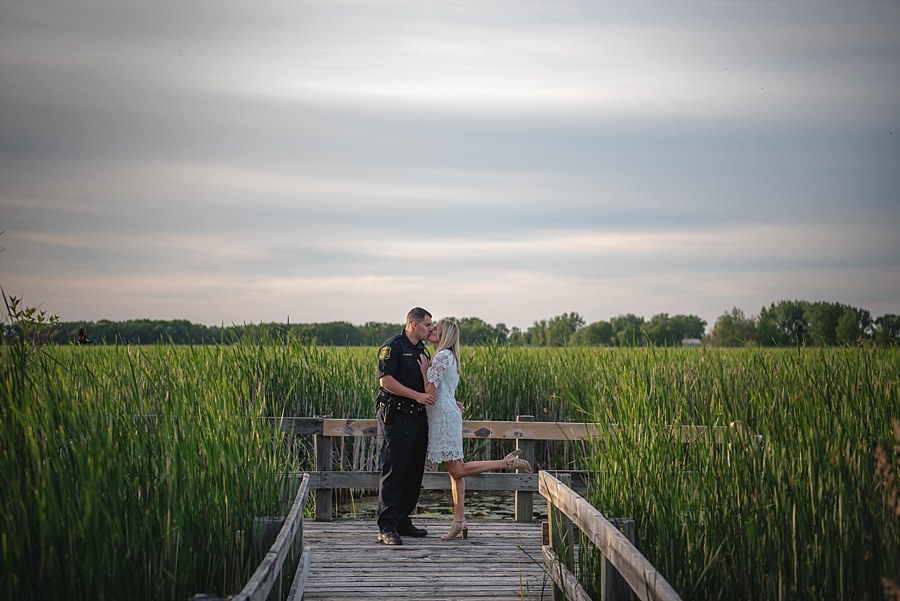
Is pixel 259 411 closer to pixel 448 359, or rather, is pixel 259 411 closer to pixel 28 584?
pixel 448 359

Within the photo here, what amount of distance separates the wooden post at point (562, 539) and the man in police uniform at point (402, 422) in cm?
158

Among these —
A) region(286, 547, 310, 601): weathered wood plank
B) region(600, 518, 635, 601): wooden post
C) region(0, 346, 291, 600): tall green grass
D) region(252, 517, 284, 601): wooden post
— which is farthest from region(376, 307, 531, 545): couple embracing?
region(600, 518, 635, 601): wooden post

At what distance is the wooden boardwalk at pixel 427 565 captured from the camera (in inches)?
256

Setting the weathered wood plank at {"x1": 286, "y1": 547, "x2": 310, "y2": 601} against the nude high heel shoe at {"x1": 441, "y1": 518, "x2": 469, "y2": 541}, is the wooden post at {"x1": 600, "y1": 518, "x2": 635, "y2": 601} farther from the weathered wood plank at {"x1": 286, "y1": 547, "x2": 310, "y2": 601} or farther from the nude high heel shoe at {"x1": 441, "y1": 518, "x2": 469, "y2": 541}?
the nude high heel shoe at {"x1": 441, "y1": 518, "x2": 469, "y2": 541}

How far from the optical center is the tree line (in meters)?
8.82

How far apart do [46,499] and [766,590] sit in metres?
3.33

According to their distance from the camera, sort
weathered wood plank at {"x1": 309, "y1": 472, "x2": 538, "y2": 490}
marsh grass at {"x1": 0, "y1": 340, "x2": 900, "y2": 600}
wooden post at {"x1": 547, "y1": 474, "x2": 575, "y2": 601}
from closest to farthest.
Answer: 1. marsh grass at {"x1": 0, "y1": 340, "x2": 900, "y2": 600}
2. wooden post at {"x1": 547, "y1": 474, "x2": 575, "y2": 601}
3. weathered wood plank at {"x1": 309, "y1": 472, "x2": 538, "y2": 490}

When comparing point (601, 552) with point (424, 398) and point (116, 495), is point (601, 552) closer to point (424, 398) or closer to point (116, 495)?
point (116, 495)

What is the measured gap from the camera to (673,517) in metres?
4.86

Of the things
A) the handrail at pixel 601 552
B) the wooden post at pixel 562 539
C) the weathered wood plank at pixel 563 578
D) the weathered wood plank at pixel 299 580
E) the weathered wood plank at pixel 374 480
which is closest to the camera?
the handrail at pixel 601 552

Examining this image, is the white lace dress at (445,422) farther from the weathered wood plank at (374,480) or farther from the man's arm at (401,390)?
the weathered wood plank at (374,480)

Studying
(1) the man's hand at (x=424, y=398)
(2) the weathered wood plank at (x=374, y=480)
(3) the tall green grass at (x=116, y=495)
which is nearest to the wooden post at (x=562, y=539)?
(1) the man's hand at (x=424, y=398)

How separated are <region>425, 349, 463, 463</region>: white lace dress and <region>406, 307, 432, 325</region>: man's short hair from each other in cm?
34

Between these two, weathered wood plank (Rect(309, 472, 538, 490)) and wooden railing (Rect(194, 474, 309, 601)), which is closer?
wooden railing (Rect(194, 474, 309, 601))
